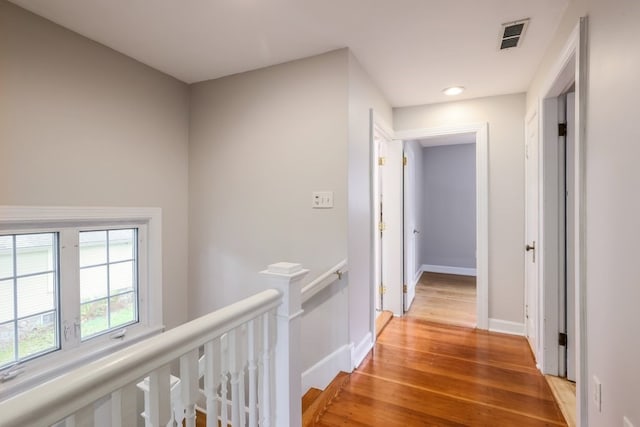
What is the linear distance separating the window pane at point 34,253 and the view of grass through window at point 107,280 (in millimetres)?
184

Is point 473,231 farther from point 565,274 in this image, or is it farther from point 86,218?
point 86,218

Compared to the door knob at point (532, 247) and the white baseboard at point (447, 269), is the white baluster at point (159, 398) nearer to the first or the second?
the door knob at point (532, 247)

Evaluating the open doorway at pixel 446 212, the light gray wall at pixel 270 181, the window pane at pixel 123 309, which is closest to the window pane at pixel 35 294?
the window pane at pixel 123 309

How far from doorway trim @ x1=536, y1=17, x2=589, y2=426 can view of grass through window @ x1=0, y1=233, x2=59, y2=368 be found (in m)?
2.96

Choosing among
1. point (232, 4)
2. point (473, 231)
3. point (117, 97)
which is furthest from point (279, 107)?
point (473, 231)

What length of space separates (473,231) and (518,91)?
306 cm

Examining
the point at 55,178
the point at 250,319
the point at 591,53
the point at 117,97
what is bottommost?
the point at 250,319

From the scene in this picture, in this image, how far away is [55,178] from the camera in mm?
1969

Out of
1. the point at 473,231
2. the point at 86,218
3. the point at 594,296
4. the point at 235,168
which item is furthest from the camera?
the point at 473,231

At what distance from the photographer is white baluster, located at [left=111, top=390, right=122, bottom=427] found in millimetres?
768

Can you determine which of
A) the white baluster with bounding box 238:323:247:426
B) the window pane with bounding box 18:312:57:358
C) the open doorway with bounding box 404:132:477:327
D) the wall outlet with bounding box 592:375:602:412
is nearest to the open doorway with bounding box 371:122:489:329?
the open doorway with bounding box 404:132:477:327

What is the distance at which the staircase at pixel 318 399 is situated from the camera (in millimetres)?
1828

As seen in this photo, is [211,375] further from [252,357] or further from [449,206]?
[449,206]

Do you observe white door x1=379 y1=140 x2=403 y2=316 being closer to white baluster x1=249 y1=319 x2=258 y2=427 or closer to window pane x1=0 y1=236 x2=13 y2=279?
white baluster x1=249 y1=319 x2=258 y2=427
